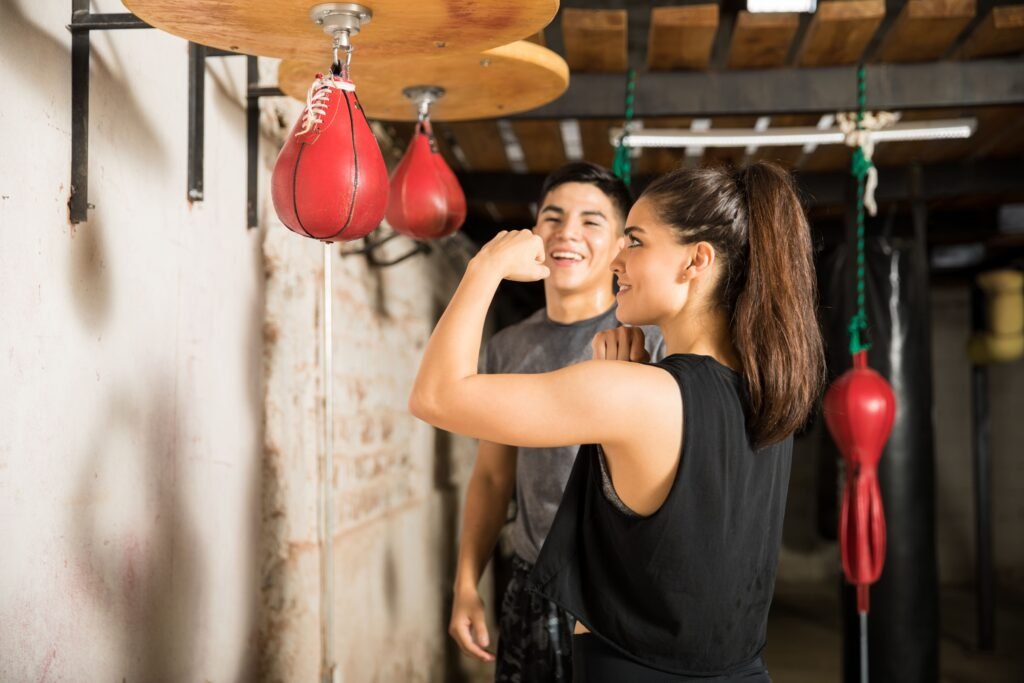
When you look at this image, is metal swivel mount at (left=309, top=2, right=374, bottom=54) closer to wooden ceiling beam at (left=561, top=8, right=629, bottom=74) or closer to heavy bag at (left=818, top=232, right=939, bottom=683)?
wooden ceiling beam at (left=561, top=8, right=629, bottom=74)

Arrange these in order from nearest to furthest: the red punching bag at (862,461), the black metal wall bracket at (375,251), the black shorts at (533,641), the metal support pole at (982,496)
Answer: the black shorts at (533,641)
the black metal wall bracket at (375,251)
the red punching bag at (862,461)
the metal support pole at (982,496)

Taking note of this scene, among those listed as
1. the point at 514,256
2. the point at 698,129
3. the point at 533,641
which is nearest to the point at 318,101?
the point at 514,256

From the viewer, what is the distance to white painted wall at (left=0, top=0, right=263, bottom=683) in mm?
1383

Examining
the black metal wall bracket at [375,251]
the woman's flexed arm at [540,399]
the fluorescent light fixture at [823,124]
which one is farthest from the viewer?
the fluorescent light fixture at [823,124]

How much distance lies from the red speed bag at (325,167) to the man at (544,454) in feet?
2.43

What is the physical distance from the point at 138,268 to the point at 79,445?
377 millimetres

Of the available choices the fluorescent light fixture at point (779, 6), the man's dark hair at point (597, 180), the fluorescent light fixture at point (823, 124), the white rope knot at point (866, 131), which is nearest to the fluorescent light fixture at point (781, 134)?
the white rope knot at point (866, 131)

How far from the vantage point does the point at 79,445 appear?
1535 millimetres

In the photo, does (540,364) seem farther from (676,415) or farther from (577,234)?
(676,415)

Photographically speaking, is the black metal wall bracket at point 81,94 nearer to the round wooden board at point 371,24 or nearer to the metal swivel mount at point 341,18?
the round wooden board at point 371,24

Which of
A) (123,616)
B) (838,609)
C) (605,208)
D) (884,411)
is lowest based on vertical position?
(838,609)

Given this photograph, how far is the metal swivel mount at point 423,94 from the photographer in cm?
188

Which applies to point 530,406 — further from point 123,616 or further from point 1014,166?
point 1014,166

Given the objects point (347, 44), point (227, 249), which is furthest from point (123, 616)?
point (347, 44)
